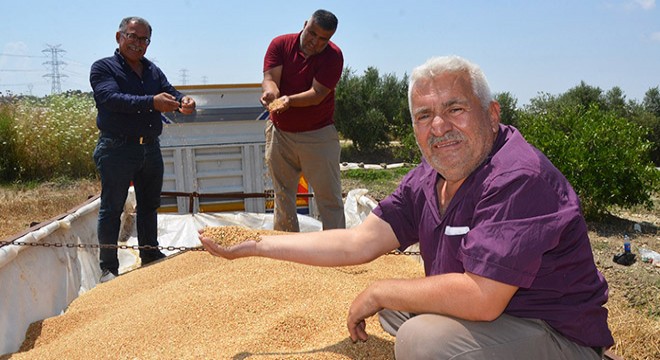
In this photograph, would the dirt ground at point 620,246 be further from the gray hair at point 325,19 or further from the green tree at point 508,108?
the green tree at point 508,108

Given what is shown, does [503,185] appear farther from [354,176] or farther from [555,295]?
[354,176]

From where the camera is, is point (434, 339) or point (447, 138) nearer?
point (434, 339)

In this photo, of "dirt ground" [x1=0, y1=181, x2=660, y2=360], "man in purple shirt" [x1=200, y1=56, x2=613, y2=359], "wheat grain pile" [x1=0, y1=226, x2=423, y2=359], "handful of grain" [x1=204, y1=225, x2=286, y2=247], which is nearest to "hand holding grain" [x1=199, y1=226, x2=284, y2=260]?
"handful of grain" [x1=204, y1=225, x2=286, y2=247]

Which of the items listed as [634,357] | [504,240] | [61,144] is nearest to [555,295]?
[504,240]

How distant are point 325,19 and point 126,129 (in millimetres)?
1667

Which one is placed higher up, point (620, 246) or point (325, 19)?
point (325, 19)

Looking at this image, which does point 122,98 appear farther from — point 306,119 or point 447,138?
point 447,138

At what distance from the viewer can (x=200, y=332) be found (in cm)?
276

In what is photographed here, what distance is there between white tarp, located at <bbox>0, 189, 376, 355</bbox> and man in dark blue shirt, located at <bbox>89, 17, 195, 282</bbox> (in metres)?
0.25

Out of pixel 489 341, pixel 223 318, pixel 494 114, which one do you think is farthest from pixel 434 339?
pixel 223 318

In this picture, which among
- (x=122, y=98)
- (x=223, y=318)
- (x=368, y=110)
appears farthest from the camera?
(x=368, y=110)

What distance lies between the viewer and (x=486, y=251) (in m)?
1.77

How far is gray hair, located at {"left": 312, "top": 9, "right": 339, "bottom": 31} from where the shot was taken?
452cm

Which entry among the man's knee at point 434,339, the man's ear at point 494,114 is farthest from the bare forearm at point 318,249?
the man's ear at point 494,114
